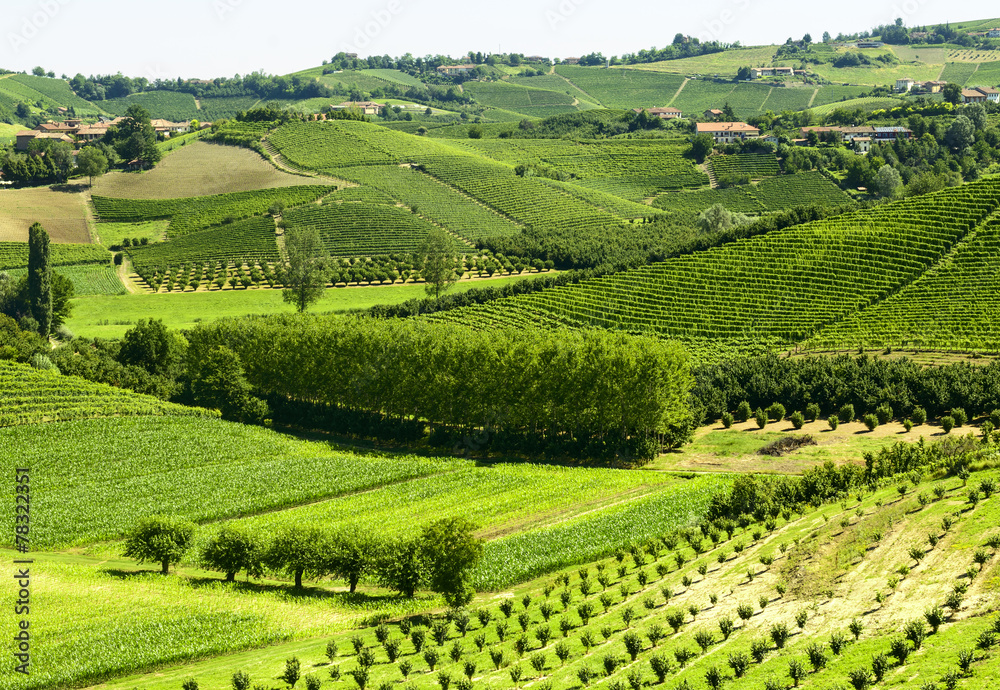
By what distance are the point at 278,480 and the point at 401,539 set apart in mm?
22483

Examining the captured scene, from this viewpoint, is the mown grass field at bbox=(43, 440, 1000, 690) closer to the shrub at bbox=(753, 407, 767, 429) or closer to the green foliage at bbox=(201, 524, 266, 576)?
the green foliage at bbox=(201, 524, 266, 576)

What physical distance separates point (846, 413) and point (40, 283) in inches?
4040

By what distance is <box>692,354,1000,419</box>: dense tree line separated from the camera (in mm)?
73438

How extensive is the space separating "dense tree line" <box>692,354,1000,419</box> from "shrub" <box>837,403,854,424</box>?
133cm

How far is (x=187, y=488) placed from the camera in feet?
226

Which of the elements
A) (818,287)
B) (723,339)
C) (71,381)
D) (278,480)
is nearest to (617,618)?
(278,480)

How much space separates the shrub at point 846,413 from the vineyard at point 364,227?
96724 millimetres

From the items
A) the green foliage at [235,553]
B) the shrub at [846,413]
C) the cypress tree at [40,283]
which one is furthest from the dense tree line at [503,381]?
the cypress tree at [40,283]

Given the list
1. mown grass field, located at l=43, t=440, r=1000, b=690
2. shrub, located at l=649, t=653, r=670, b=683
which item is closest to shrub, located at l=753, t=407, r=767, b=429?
mown grass field, located at l=43, t=440, r=1000, b=690

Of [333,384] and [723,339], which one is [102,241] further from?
[723,339]

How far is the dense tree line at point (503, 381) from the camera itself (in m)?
75.3

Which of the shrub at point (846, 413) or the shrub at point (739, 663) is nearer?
the shrub at point (739, 663)

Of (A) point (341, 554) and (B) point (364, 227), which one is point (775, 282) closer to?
(A) point (341, 554)

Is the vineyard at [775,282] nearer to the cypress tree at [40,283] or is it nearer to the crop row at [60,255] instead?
the cypress tree at [40,283]
